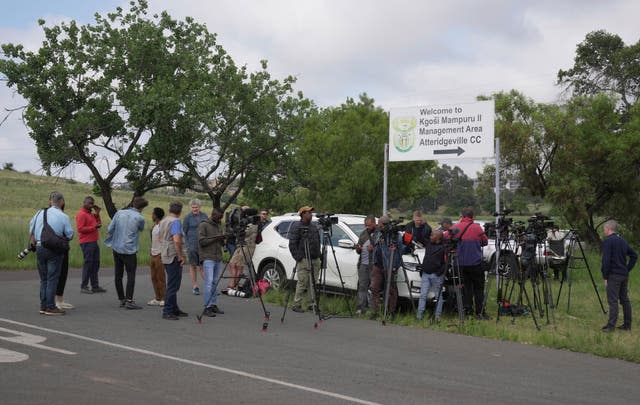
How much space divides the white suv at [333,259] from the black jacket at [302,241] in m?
0.23

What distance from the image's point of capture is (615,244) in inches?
420

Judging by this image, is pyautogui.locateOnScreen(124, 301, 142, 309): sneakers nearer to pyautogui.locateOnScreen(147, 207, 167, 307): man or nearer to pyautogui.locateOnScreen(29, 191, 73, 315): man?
pyautogui.locateOnScreen(147, 207, 167, 307): man

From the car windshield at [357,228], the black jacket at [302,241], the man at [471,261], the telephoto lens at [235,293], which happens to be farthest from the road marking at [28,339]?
the man at [471,261]

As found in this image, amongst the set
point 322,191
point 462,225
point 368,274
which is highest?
point 322,191

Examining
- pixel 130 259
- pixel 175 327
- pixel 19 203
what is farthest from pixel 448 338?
pixel 19 203

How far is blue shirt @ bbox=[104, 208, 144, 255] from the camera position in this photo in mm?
11789

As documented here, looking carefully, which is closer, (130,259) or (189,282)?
(130,259)

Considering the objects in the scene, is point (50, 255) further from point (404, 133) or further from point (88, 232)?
point (404, 133)

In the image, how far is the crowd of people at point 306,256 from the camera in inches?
420

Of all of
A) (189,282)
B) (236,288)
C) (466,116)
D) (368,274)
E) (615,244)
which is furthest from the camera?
(189,282)

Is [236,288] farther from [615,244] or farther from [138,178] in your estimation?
[138,178]

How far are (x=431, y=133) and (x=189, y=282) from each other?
21.4 feet

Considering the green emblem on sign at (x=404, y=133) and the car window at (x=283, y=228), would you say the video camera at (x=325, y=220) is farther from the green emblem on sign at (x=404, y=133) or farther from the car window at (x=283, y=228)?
the green emblem on sign at (x=404, y=133)

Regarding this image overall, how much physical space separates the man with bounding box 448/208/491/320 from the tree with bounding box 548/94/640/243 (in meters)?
14.9
